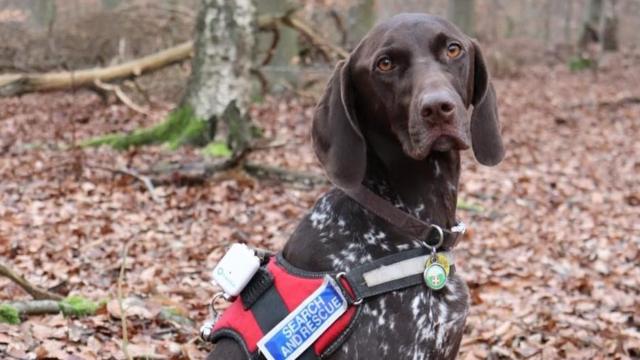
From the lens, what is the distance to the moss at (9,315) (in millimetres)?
5262

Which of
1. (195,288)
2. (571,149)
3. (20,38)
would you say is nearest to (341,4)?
(20,38)

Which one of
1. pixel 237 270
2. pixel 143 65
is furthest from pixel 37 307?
pixel 143 65

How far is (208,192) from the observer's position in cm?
938

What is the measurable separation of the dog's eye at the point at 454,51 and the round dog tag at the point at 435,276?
36.5 inches

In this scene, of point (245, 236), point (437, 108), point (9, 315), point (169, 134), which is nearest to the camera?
point (437, 108)

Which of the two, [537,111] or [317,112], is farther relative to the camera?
[537,111]

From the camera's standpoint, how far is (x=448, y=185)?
3.73 m

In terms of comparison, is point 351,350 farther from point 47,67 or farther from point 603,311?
point 47,67

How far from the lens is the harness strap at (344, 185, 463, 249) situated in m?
3.47

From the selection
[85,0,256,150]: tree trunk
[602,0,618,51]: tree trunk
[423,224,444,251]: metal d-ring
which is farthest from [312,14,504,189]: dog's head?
[602,0,618,51]: tree trunk

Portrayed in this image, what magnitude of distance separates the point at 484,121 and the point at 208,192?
6017 millimetres

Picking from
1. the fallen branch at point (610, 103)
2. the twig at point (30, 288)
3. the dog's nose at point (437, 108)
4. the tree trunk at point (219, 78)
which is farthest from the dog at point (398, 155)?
the fallen branch at point (610, 103)

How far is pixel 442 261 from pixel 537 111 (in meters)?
14.8

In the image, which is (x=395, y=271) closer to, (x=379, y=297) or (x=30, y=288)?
(x=379, y=297)
